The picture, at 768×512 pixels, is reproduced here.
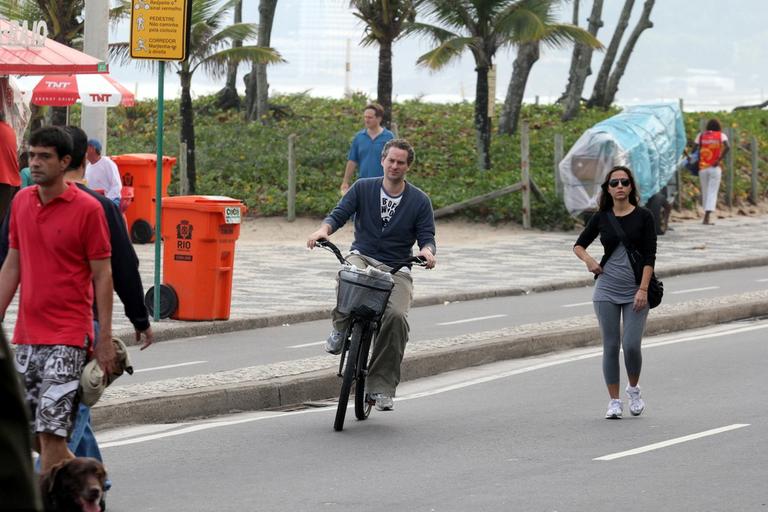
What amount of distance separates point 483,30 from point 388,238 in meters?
20.5

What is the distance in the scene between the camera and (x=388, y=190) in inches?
376

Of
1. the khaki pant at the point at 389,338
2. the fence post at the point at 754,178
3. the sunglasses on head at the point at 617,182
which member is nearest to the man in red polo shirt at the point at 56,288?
the khaki pant at the point at 389,338

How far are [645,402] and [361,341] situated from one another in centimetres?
225

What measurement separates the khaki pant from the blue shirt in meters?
7.51

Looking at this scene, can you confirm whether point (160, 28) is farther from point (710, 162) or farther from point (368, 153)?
point (710, 162)

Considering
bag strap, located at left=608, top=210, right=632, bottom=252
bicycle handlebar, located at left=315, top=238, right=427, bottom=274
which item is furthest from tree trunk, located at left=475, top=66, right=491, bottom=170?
bicycle handlebar, located at left=315, top=238, right=427, bottom=274

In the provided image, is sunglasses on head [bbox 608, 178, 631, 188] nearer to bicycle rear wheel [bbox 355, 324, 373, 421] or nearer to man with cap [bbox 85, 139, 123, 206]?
bicycle rear wheel [bbox 355, 324, 373, 421]

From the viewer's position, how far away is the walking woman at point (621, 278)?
962 centimetres

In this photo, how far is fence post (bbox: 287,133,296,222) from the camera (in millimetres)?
25719

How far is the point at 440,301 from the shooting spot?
16719 millimetres

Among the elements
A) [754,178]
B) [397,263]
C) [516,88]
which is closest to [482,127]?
[516,88]

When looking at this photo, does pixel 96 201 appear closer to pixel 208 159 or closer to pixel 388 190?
pixel 388 190

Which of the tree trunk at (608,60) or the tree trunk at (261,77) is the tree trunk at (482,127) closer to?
the tree trunk at (261,77)

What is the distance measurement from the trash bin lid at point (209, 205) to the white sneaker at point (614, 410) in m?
5.12
